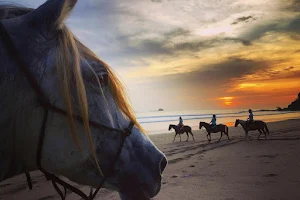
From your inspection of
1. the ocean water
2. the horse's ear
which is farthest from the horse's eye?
the ocean water

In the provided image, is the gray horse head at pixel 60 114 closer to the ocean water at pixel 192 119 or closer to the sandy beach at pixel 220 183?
the sandy beach at pixel 220 183

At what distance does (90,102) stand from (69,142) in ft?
0.85

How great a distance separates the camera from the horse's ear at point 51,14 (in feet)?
4.05

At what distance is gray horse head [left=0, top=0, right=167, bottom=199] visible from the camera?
4.17 ft

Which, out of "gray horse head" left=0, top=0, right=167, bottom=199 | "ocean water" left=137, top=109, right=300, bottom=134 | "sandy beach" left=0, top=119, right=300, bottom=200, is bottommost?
"ocean water" left=137, top=109, right=300, bottom=134

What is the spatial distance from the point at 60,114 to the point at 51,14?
54 centimetres

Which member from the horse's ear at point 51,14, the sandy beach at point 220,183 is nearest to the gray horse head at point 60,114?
the horse's ear at point 51,14

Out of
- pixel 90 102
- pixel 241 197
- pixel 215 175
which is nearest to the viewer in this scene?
pixel 90 102

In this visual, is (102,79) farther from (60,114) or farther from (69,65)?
(60,114)

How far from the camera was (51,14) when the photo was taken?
4.18 ft

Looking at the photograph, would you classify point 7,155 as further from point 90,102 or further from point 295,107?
point 295,107

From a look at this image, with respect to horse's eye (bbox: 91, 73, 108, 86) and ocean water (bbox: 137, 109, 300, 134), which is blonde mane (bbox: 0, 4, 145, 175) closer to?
horse's eye (bbox: 91, 73, 108, 86)

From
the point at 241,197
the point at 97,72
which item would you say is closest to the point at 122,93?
the point at 97,72

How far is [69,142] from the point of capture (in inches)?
52.6
